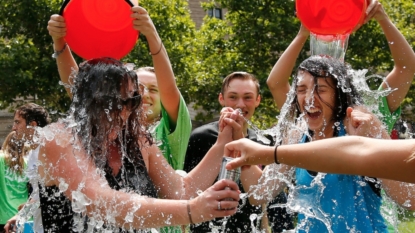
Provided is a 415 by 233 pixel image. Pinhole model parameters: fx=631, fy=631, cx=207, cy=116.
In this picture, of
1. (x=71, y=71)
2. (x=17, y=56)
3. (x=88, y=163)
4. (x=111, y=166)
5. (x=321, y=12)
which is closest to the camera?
(x=88, y=163)

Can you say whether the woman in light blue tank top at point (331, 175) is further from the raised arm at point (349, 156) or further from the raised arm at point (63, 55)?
the raised arm at point (63, 55)

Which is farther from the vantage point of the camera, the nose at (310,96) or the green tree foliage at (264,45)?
the green tree foliage at (264,45)

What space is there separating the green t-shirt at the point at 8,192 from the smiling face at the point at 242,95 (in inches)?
119

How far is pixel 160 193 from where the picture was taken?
3.08m

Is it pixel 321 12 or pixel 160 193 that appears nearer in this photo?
pixel 160 193

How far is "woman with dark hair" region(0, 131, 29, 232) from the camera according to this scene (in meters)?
6.42

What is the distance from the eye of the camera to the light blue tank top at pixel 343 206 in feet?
9.62

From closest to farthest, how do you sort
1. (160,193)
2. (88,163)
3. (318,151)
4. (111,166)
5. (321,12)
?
(318,151) < (88,163) < (111,166) < (160,193) < (321,12)

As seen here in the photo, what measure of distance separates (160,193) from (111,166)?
32cm

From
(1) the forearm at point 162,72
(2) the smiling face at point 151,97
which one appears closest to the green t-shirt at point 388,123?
(1) the forearm at point 162,72

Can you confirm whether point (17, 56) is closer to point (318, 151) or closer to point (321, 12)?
point (321, 12)

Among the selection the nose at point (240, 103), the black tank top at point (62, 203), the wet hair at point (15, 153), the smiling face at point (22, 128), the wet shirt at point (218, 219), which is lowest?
the wet hair at point (15, 153)

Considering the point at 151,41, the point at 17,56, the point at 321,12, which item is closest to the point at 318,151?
the point at 151,41

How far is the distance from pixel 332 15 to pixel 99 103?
5.45ft
